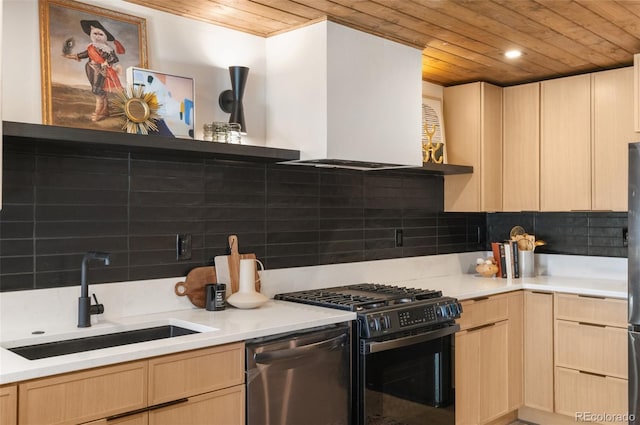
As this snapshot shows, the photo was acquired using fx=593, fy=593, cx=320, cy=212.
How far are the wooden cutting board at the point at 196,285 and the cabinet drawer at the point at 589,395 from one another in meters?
2.25

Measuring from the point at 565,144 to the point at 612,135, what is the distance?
0.98 ft

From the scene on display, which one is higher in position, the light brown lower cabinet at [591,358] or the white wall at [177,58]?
the white wall at [177,58]

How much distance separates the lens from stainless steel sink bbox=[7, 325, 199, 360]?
219 centimetres

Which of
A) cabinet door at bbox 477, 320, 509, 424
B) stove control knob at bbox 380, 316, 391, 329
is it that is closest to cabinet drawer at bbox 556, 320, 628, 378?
cabinet door at bbox 477, 320, 509, 424

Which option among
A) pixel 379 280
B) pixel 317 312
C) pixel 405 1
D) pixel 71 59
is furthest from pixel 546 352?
pixel 71 59

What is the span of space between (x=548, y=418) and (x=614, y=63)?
7.46ft

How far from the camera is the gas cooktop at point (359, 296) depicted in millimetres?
2840

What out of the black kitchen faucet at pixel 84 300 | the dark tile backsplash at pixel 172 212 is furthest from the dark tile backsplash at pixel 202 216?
the black kitchen faucet at pixel 84 300

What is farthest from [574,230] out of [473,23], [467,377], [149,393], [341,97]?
[149,393]

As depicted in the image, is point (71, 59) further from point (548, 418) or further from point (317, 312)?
point (548, 418)

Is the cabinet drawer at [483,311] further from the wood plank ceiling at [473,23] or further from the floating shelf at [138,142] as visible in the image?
the wood plank ceiling at [473,23]

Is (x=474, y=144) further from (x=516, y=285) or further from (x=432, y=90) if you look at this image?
(x=516, y=285)

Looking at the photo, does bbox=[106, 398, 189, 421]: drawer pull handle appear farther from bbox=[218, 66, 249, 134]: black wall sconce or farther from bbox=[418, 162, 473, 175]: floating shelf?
bbox=[418, 162, 473, 175]: floating shelf

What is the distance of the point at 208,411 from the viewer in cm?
217
